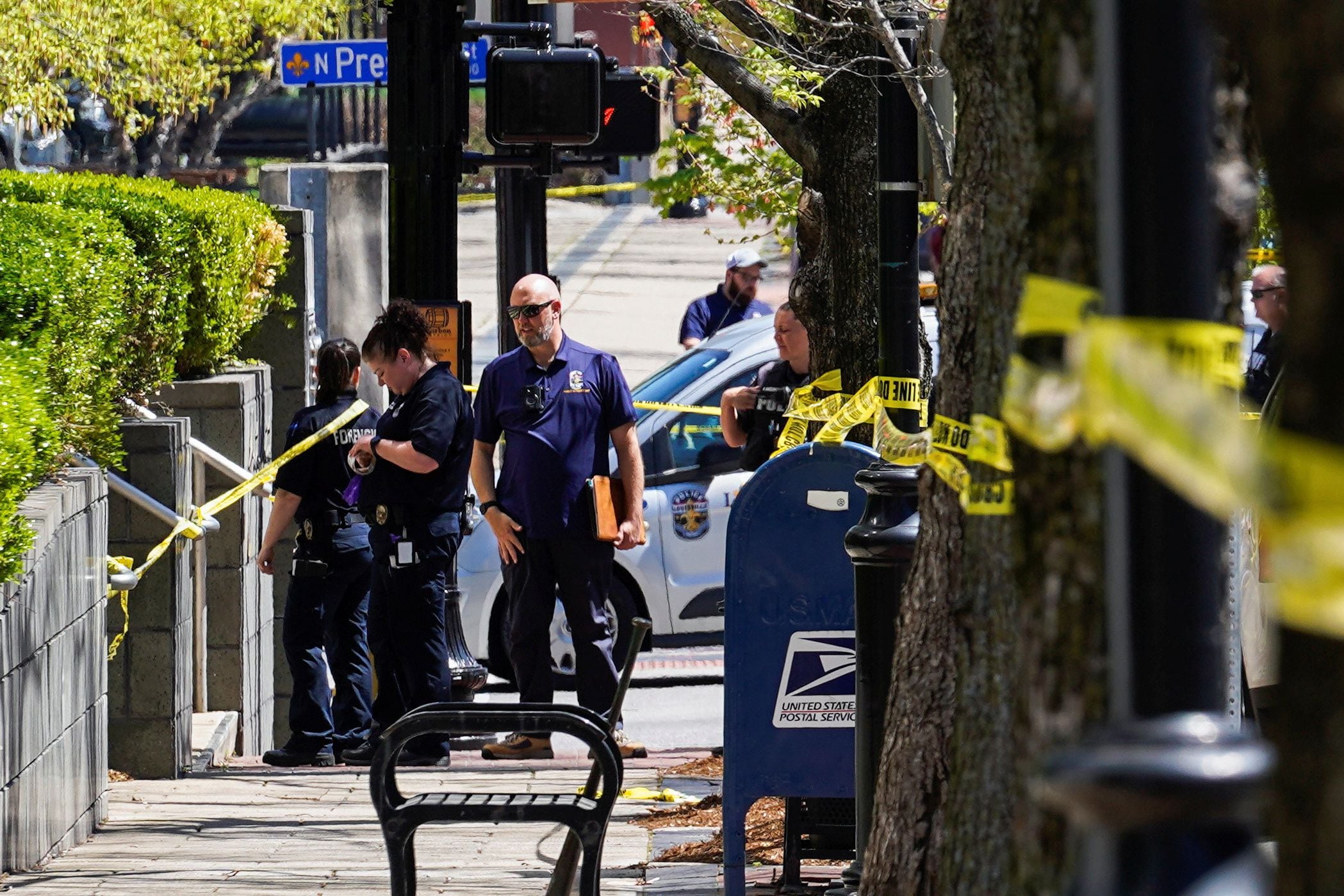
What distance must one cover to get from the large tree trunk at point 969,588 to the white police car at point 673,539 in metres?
6.93

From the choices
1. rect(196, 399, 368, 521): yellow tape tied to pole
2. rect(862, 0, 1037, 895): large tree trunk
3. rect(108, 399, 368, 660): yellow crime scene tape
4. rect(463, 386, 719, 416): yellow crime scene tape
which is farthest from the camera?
rect(463, 386, 719, 416): yellow crime scene tape

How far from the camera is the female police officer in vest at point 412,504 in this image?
8312mm

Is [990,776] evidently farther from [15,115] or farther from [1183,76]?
[15,115]

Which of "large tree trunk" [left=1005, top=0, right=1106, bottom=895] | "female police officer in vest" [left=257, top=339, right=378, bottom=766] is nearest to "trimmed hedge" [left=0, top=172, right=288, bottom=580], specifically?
"female police officer in vest" [left=257, top=339, right=378, bottom=766]

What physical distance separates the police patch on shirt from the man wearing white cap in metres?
3.38

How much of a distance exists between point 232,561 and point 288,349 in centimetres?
177

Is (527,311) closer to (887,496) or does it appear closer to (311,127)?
(887,496)

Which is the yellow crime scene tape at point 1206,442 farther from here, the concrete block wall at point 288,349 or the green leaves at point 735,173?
the green leaves at point 735,173

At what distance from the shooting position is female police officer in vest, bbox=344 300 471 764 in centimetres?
831

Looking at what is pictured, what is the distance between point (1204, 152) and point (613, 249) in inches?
1155

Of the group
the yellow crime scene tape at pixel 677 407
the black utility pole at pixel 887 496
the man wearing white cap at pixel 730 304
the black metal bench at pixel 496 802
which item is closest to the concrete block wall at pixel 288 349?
the yellow crime scene tape at pixel 677 407

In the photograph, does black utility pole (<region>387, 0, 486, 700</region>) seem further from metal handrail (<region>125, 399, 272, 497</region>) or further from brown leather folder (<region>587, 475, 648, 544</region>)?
metal handrail (<region>125, 399, 272, 497</region>)

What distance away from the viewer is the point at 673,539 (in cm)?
1103

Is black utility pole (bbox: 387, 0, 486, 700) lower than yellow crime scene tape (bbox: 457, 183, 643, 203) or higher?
higher
